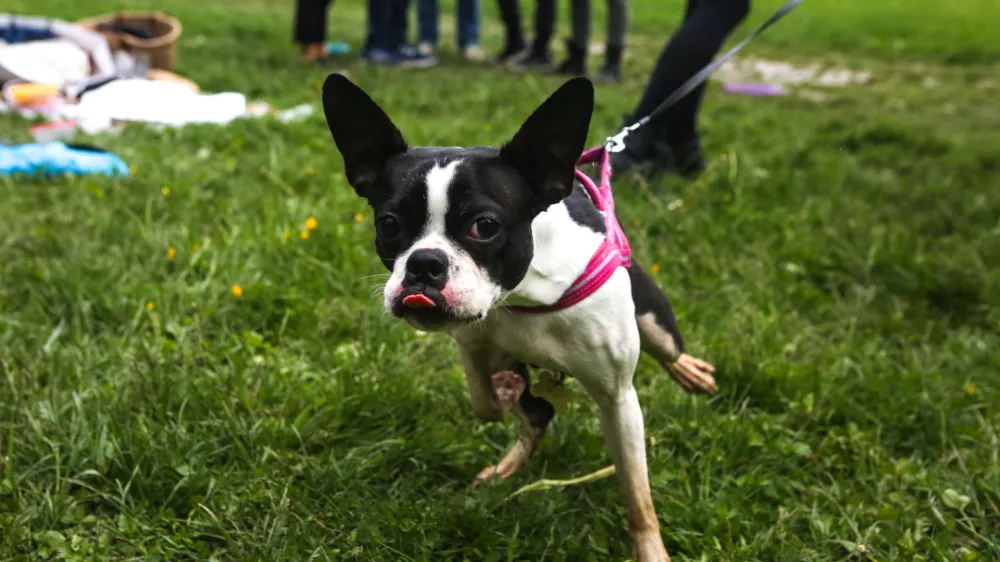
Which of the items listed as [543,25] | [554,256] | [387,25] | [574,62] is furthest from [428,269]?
[543,25]

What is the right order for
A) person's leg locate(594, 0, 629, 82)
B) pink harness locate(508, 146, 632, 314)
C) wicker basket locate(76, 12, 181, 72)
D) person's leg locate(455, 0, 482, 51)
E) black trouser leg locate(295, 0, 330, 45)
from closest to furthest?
pink harness locate(508, 146, 632, 314) < wicker basket locate(76, 12, 181, 72) < person's leg locate(594, 0, 629, 82) < black trouser leg locate(295, 0, 330, 45) < person's leg locate(455, 0, 482, 51)

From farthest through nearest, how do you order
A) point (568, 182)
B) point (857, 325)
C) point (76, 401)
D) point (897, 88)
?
point (897, 88) → point (857, 325) → point (76, 401) → point (568, 182)

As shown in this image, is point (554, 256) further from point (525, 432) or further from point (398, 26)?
point (398, 26)

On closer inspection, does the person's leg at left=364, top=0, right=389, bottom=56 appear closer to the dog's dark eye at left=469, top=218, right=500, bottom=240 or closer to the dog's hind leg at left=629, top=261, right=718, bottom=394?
the dog's hind leg at left=629, top=261, right=718, bottom=394

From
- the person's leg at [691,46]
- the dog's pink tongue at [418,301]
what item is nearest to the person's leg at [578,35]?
the person's leg at [691,46]

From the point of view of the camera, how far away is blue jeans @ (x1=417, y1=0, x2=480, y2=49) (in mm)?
Answer: 7680

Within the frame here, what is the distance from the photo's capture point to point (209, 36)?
8.24 metres

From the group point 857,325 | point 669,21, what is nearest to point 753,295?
point 857,325

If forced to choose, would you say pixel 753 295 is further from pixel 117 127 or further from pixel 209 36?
pixel 209 36

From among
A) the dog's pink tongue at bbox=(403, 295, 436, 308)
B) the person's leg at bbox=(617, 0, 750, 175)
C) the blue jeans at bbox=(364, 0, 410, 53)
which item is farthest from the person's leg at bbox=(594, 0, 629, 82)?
the dog's pink tongue at bbox=(403, 295, 436, 308)

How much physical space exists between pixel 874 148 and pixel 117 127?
412 centimetres

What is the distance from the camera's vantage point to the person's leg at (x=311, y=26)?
6.71 metres

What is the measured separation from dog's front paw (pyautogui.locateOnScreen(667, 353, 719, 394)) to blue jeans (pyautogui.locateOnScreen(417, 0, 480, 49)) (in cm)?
587

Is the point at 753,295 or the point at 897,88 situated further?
the point at 897,88
